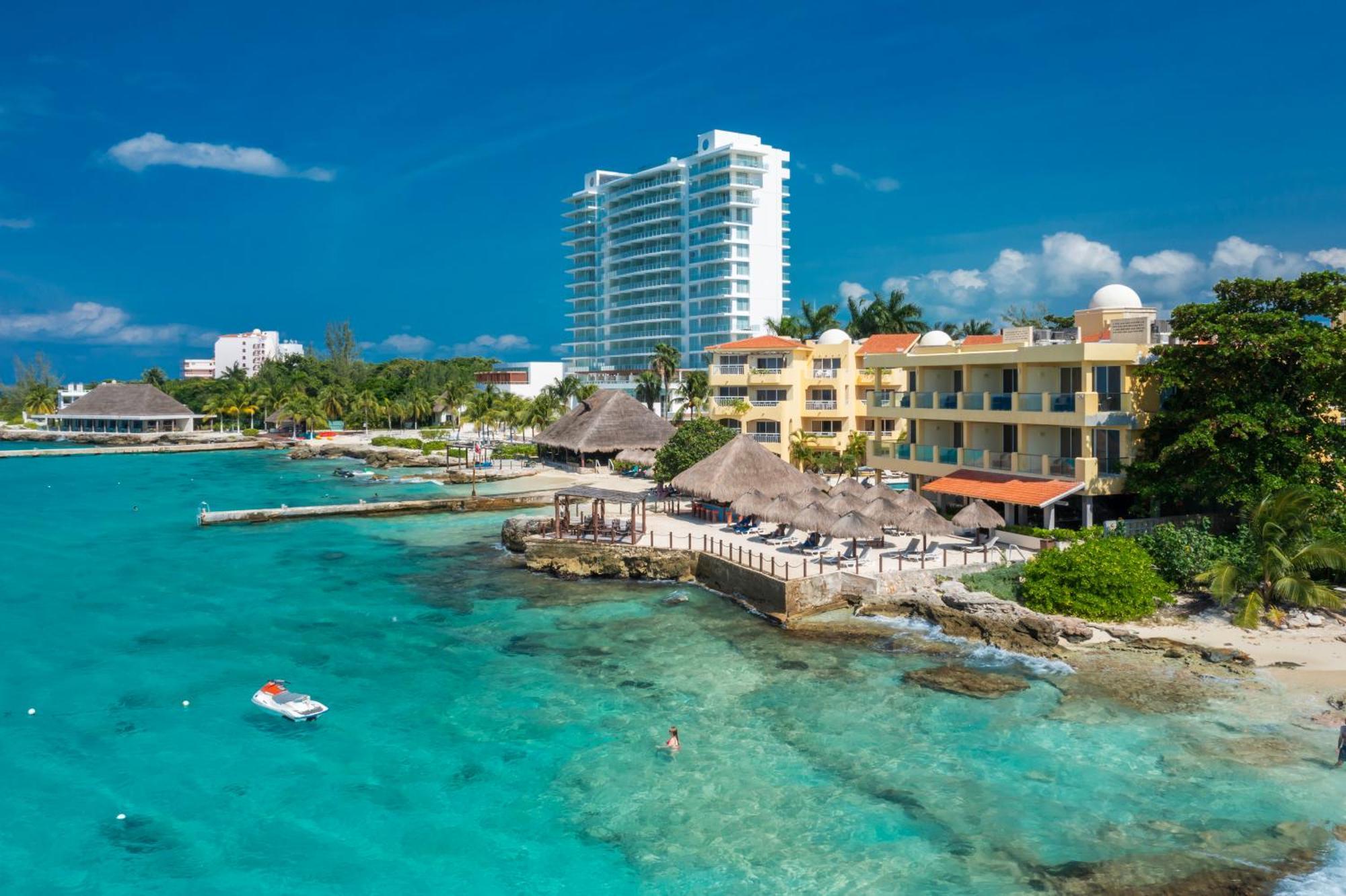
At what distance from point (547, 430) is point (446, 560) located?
1248 inches

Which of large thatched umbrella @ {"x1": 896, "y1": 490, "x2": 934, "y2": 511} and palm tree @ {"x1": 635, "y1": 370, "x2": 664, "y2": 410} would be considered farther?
palm tree @ {"x1": 635, "y1": 370, "x2": 664, "y2": 410}

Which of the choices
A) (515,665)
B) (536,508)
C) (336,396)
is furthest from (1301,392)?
(336,396)

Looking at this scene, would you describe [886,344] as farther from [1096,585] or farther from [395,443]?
[395,443]

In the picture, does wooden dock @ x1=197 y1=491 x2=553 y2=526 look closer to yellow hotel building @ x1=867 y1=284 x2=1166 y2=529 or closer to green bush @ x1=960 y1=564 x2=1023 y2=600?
yellow hotel building @ x1=867 y1=284 x2=1166 y2=529

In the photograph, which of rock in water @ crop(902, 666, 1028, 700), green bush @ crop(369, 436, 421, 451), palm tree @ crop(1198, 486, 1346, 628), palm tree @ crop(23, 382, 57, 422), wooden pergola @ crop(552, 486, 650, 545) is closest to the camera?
rock in water @ crop(902, 666, 1028, 700)

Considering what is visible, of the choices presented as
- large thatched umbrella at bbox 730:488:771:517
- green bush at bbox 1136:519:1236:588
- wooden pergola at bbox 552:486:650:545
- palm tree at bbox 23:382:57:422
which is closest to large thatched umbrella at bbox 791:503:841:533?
large thatched umbrella at bbox 730:488:771:517

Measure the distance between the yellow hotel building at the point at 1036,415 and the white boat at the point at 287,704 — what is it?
72.9ft

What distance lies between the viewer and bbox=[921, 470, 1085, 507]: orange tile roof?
30.5m

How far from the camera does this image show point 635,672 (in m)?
23.9

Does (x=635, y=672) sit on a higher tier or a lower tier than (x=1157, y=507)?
lower

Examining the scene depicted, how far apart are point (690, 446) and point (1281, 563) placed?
25772mm

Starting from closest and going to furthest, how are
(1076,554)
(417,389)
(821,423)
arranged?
(1076,554), (821,423), (417,389)

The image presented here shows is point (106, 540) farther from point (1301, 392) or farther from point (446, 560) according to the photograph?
point (1301, 392)

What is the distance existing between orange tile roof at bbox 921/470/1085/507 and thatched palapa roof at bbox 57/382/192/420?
10705 centimetres
